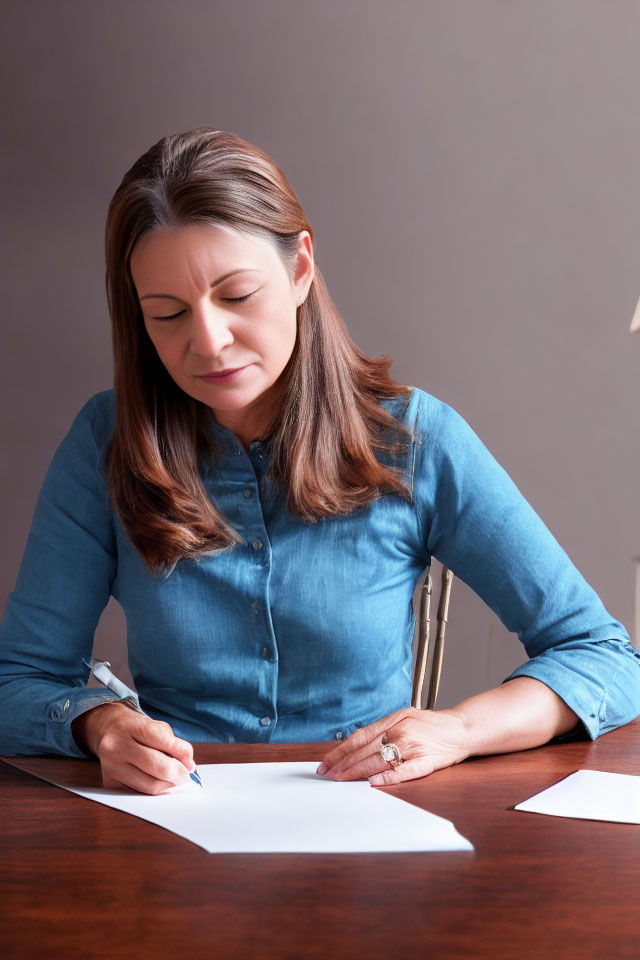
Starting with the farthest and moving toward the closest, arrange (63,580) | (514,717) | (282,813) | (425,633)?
(425,633), (63,580), (514,717), (282,813)

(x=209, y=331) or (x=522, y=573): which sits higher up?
(x=209, y=331)

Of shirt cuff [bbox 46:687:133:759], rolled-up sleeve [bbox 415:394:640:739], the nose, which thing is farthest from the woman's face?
shirt cuff [bbox 46:687:133:759]

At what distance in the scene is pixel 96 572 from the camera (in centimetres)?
136

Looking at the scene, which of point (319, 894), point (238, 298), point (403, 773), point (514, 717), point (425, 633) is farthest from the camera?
point (425, 633)

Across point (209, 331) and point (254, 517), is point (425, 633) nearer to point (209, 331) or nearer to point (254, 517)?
point (254, 517)

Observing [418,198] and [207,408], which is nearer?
[207,408]

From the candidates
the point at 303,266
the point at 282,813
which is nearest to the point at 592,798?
the point at 282,813

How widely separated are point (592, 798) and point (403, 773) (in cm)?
18

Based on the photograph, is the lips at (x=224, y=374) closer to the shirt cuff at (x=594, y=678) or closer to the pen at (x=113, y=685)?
the pen at (x=113, y=685)

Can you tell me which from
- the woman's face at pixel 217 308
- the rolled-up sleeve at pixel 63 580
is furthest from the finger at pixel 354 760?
the woman's face at pixel 217 308

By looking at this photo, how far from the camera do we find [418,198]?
3.09 meters

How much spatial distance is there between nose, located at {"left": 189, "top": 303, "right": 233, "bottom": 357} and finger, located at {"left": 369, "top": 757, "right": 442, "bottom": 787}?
0.52 m

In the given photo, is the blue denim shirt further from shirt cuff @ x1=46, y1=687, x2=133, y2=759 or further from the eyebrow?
the eyebrow

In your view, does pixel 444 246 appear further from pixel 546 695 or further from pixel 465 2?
pixel 546 695
